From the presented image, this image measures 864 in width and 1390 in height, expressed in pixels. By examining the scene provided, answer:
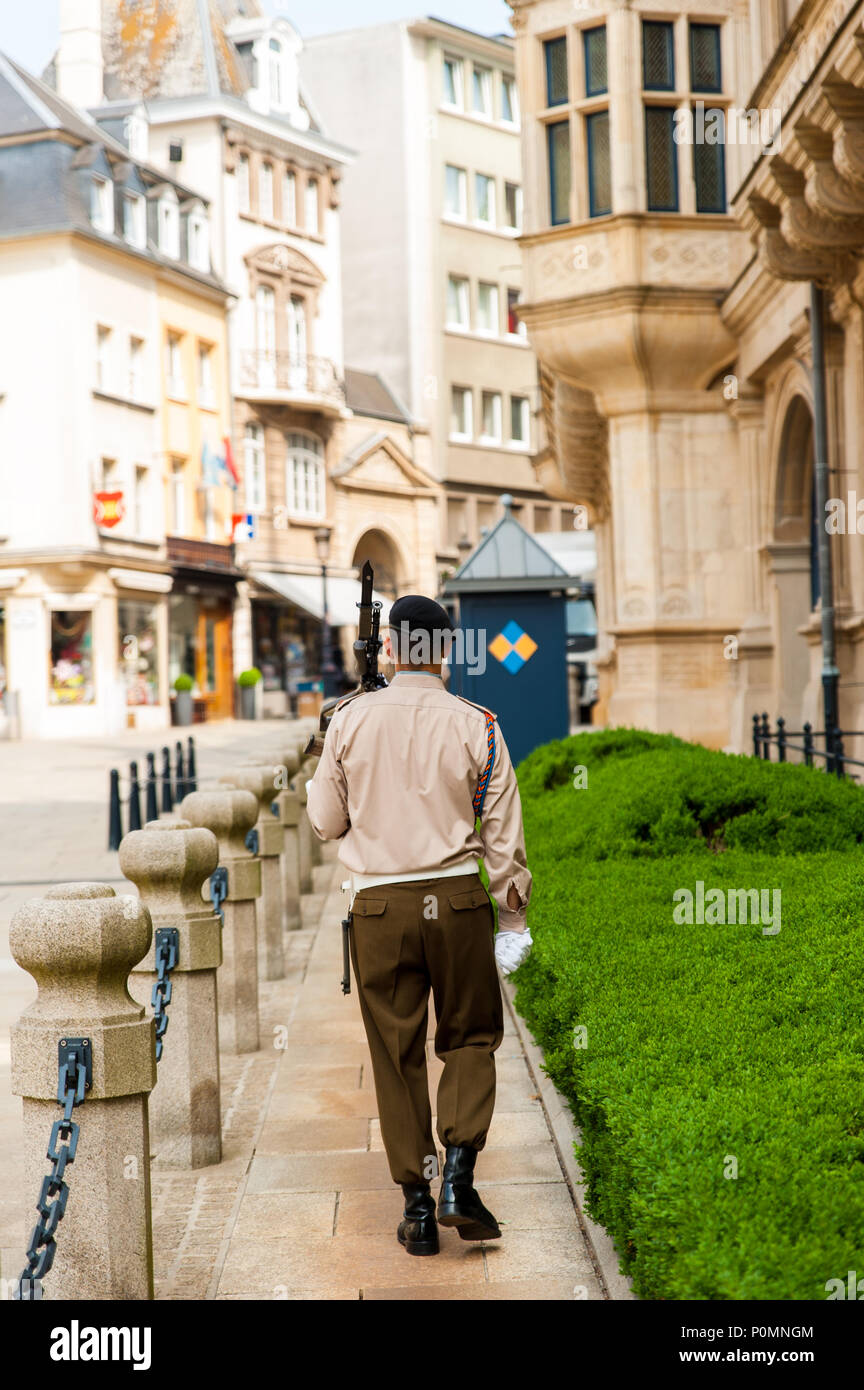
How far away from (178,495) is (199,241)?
7.38 metres

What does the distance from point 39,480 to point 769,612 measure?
24987 mm

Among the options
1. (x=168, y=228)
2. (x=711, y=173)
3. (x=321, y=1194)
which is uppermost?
(x=168, y=228)

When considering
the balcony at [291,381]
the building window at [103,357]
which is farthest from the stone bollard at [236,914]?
the balcony at [291,381]

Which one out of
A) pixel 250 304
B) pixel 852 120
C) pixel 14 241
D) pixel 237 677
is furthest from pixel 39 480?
pixel 852 120

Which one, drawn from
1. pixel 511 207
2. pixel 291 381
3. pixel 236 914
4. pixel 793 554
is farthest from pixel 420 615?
pixel 511 207

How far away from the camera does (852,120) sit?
10797 millimetres

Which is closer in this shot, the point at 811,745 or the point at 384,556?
the point at 811,745

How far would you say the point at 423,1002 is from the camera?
467 centimetres

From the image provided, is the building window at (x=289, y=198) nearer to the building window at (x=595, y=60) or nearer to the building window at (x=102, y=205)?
the building window at (x=102, y=205)

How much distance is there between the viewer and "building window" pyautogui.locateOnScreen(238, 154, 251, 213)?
47.6 metres

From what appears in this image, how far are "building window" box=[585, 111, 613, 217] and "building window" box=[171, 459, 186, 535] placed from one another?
87.0 feet

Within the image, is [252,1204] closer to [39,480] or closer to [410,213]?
[39,480]

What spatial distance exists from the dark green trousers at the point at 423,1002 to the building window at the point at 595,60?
1540cm

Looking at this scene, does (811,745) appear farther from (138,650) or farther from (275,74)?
(275,74)
